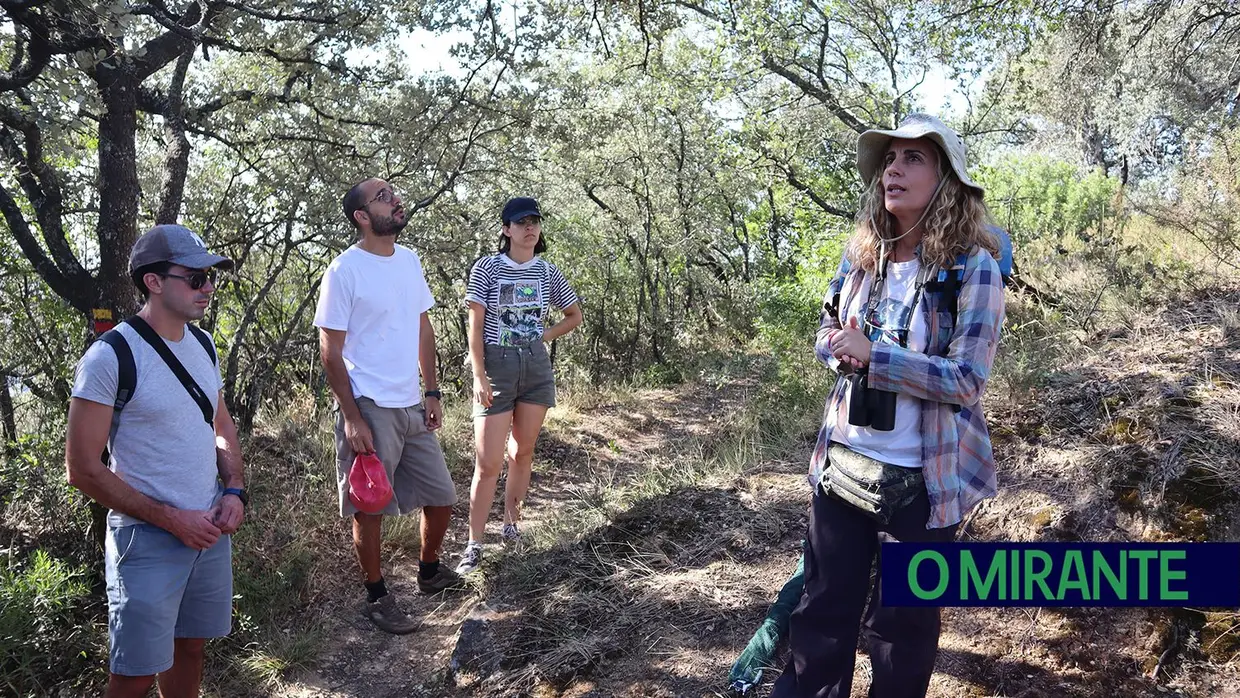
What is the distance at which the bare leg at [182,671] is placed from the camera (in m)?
2.94

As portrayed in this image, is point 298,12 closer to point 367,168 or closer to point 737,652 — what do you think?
point 367,168

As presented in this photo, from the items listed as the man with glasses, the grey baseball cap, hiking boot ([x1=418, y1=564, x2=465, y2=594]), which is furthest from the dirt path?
the grey baseball cap

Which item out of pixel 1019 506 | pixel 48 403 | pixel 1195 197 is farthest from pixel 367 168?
pixel 1195 197

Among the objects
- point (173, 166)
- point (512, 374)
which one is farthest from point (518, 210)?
point (173, 166)

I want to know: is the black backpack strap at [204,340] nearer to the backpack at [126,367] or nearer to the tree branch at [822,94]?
the backpack at [126,367]

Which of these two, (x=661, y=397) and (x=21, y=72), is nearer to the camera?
(x=21, y=72)

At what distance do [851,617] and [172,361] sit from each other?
2.32 m

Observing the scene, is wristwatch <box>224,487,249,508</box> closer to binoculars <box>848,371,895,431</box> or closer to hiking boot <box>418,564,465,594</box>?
hiking boot <box>418,564,465,594</box>

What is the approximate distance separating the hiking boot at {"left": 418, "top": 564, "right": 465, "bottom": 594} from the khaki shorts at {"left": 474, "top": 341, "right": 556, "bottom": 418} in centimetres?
88

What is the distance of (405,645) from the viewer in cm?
413

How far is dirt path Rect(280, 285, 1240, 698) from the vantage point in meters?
3.01

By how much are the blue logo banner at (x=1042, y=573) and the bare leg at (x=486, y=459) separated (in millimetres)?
2646

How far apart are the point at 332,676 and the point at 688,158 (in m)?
8.54

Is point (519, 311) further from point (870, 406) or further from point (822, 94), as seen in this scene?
point (822, 94)
